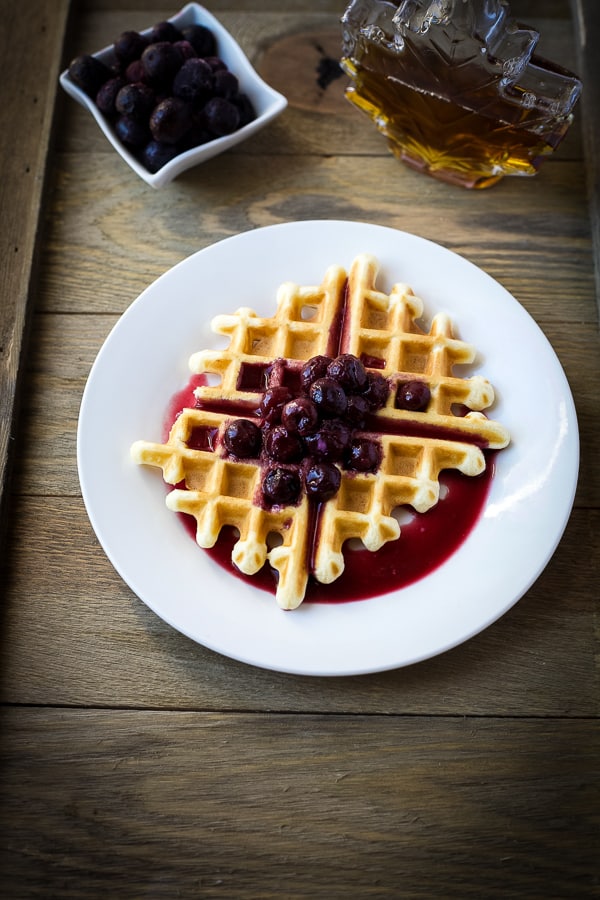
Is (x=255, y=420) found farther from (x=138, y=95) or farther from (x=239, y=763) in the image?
(x=138, y=95)

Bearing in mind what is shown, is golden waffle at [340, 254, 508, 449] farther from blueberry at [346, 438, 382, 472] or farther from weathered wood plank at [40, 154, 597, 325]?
weathered wood plank at [40, 154, 597, 325]

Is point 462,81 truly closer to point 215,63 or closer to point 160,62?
point 215,63

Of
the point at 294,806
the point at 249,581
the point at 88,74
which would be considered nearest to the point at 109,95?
the point at 88,74

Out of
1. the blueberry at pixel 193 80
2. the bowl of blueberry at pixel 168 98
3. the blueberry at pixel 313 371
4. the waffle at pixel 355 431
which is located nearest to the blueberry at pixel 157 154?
the bowl of blueberry at pixel 168 98

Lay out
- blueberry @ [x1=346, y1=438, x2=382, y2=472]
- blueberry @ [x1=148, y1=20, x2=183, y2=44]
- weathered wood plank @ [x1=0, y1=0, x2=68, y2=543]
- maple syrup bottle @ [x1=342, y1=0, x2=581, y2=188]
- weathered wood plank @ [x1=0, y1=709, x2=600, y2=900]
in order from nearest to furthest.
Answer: weathered wood plank @ [x1=0, y1=709, x2=600, y2=900] → blueberry @ [x1=346, y1=438, x2=382, y2=472] → maple syrup bottle @ [x1=342, y1=0, x2=581, y2=188] → weathered wood plank @ [x1=0, y1=0, x2=68, y2=543] → blueberry @ [x1=148, y1=20, x2=183, y2=44]

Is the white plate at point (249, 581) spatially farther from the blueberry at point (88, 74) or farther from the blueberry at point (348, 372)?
the blueberry at point (88, 74)

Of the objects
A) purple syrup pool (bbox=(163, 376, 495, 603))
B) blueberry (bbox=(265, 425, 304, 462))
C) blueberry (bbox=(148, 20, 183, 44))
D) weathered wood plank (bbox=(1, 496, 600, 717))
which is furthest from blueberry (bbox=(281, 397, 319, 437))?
blueberry (bbox=(148, 20, 183, 44))
